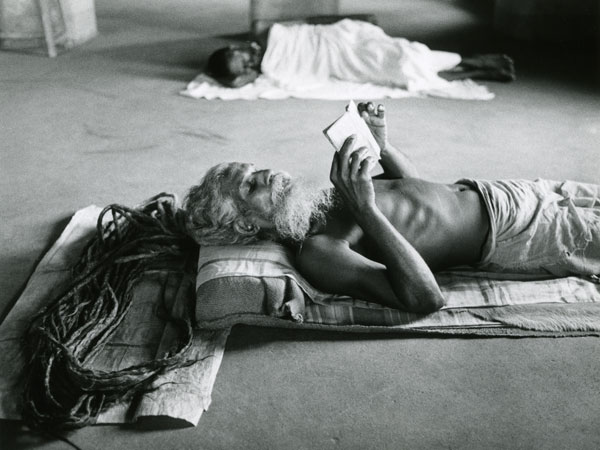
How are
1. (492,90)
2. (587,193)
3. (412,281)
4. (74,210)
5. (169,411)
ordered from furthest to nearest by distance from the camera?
(492,90)
(74,210)
(587,193)
(412,281)
(169,411)

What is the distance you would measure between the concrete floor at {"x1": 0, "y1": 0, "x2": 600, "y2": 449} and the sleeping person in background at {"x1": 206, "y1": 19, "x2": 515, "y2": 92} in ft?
0.83

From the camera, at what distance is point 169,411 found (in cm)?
188

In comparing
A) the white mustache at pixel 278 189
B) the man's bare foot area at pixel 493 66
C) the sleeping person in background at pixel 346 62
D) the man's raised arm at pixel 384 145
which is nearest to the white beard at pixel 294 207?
the white mustache at pixel 278 189

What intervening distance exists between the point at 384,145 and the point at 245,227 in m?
0.75

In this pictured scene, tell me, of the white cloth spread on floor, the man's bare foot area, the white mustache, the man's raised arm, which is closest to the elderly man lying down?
the white mustache

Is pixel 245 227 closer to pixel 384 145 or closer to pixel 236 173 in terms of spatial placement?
pixel 236 173

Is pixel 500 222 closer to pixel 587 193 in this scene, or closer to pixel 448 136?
pixel 587 193

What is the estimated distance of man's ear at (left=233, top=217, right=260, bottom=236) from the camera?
2.29 meters

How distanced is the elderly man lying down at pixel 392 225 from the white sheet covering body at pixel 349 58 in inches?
102

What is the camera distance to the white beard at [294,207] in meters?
2.20

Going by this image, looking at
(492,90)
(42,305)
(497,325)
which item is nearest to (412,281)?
(497,325)

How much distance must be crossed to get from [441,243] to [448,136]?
1988 mm

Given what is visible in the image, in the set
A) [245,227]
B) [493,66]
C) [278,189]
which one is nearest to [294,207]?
[278,189]

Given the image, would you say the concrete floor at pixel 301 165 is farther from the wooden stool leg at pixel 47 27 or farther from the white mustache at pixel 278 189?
the white mustache at pixel 278 189
